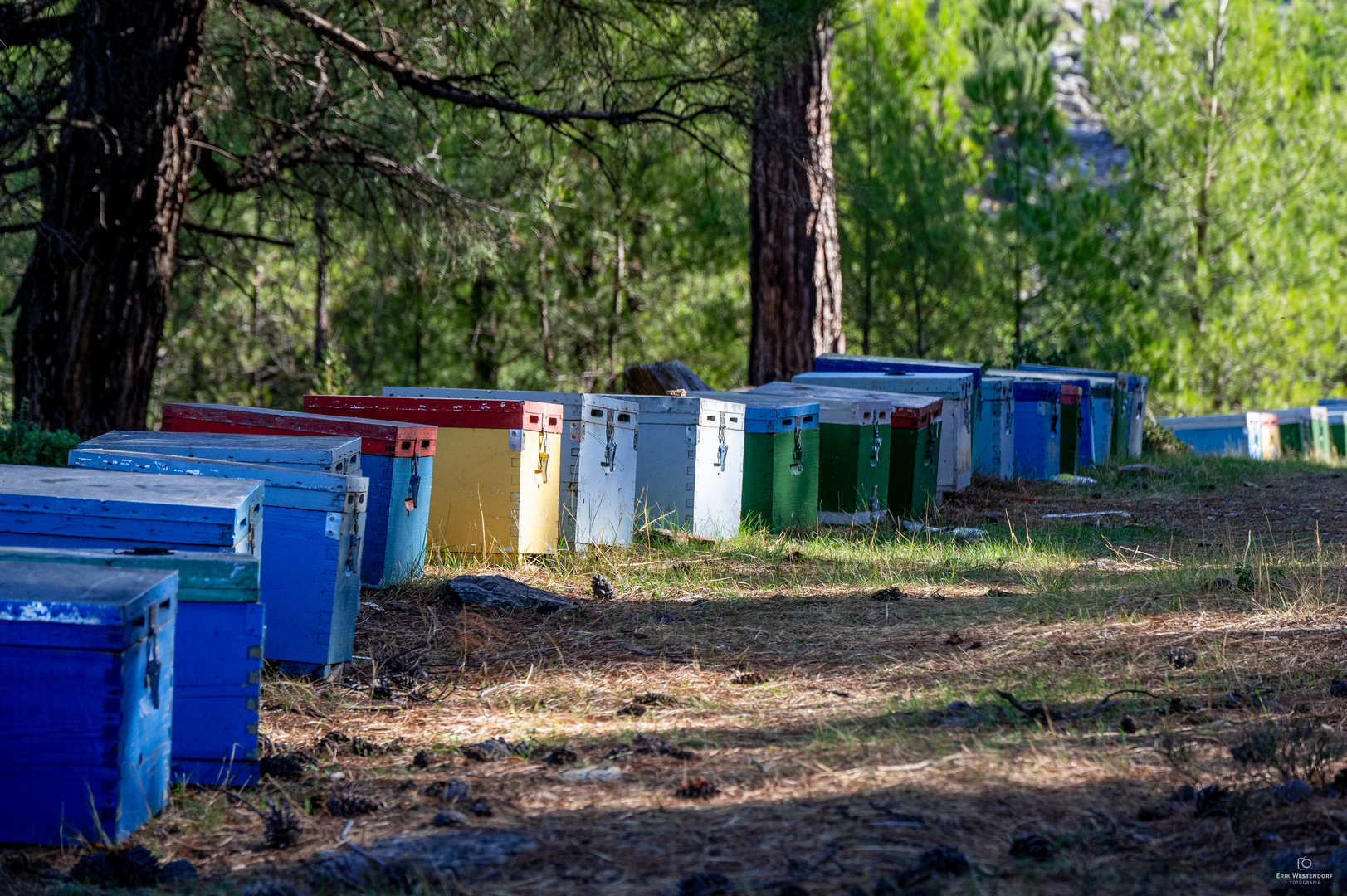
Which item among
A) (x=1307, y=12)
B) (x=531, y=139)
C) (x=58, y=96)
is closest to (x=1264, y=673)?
(x=58, y=96)

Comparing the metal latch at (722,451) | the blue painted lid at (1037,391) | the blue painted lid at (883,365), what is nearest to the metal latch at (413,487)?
the metal latch at (722,451)

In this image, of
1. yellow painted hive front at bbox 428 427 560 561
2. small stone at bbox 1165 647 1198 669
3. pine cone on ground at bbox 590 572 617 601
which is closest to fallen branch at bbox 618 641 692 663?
pine cone on ground at bbox 590 572 617 601

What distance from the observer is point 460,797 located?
324 centimetres

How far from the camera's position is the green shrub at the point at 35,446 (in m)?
7.45

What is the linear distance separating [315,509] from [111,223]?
17.1 feet

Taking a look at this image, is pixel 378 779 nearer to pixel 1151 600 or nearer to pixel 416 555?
pixel 416 555

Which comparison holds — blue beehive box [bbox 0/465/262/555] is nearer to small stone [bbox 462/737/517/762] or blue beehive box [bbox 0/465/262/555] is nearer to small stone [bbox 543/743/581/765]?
small stone [bbox 462/737/517/762]

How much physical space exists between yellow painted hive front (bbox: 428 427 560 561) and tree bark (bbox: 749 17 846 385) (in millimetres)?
6345

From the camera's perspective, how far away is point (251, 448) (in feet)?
16.0

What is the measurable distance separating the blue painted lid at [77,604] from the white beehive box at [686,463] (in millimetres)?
Answer: 4174

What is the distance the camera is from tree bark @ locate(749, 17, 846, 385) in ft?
39.6

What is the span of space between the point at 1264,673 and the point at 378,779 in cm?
313

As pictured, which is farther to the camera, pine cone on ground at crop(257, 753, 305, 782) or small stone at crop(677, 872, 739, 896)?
pine cone on ground at crop(257, 753, 305, 782)

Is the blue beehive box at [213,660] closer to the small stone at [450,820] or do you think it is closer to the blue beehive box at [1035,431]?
the small stone at [450,820]
